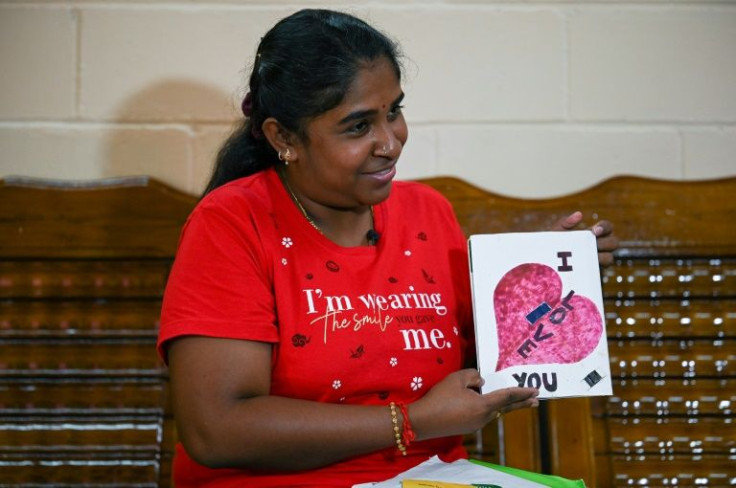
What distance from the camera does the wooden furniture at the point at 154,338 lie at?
1914mm

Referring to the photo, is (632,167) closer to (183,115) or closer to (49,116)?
(183,115)

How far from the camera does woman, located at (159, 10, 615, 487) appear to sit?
141 cm

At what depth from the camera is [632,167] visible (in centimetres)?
212

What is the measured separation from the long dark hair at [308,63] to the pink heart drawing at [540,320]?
0.42m

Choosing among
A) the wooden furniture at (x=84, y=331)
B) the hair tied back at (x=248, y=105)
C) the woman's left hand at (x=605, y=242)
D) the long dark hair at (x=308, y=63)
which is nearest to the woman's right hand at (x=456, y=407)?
the woman's left hand at (x=605, y=242)

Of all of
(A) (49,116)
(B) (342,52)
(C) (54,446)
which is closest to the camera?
(B) (342,52)

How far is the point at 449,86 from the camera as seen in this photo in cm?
211

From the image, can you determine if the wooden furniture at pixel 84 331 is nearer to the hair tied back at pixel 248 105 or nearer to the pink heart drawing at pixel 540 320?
the hair tied back at pixel 248 105

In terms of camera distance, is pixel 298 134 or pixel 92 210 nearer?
pixel 298 134

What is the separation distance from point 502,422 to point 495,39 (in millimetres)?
879

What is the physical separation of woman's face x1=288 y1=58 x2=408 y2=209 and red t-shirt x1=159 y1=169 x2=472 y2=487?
104mm

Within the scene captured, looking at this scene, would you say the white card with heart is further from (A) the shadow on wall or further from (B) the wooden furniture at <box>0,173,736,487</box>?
(A) the shadow on wall

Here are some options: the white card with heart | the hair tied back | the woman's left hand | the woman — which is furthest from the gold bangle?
the hair tied back

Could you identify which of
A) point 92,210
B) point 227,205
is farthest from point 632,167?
point 92,210
